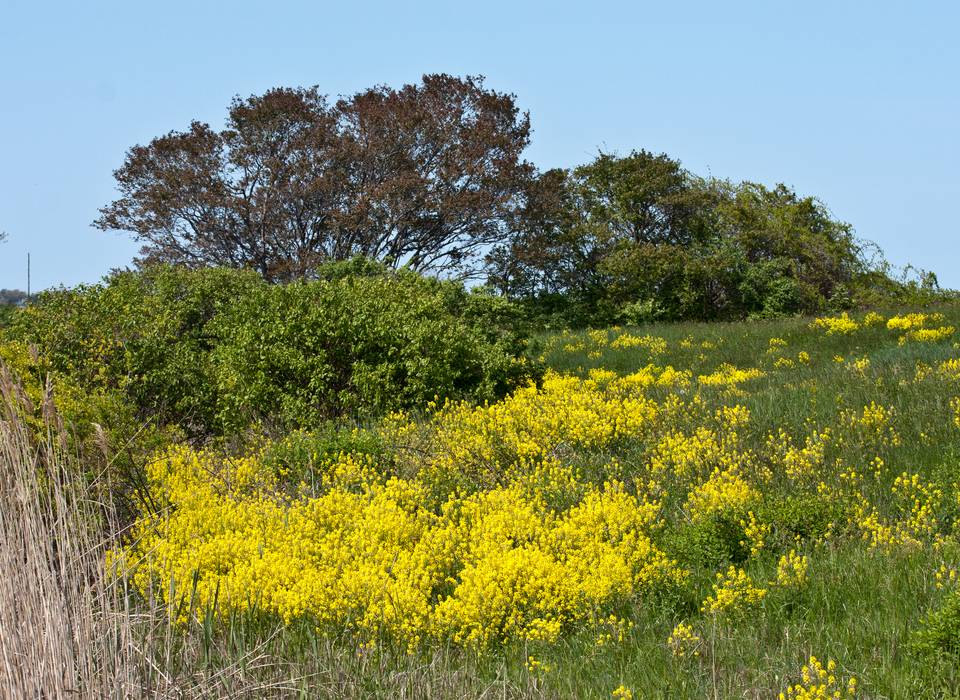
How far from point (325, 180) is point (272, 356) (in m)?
20.1

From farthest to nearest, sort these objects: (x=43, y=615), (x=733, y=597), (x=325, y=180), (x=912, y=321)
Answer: (x=325, y=180), (x=912, y=321), (x=733, y=597), (x=43, y=615)

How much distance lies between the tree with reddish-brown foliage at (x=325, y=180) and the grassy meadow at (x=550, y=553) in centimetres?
2183

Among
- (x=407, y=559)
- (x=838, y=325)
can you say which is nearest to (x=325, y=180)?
(x=838, y=325)

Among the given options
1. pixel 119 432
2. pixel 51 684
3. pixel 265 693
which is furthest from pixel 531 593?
pixel 119 432

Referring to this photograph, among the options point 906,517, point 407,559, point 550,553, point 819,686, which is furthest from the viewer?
point 906,517

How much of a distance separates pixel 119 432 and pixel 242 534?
3.16 meters

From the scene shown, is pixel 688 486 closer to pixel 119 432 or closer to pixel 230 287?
pixel 119 432

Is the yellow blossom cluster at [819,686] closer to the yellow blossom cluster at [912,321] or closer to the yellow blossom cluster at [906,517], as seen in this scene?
the yellow blossom cluster at [906,517]

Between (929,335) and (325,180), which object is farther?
(325,180)

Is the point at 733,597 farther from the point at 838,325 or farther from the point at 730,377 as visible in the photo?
the point at 838,325

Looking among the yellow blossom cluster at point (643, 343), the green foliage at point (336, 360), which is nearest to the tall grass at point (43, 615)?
the green foliage at point (336, 360)

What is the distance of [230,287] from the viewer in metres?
17.2

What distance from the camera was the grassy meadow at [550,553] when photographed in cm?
508

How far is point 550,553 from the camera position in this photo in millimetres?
7180
